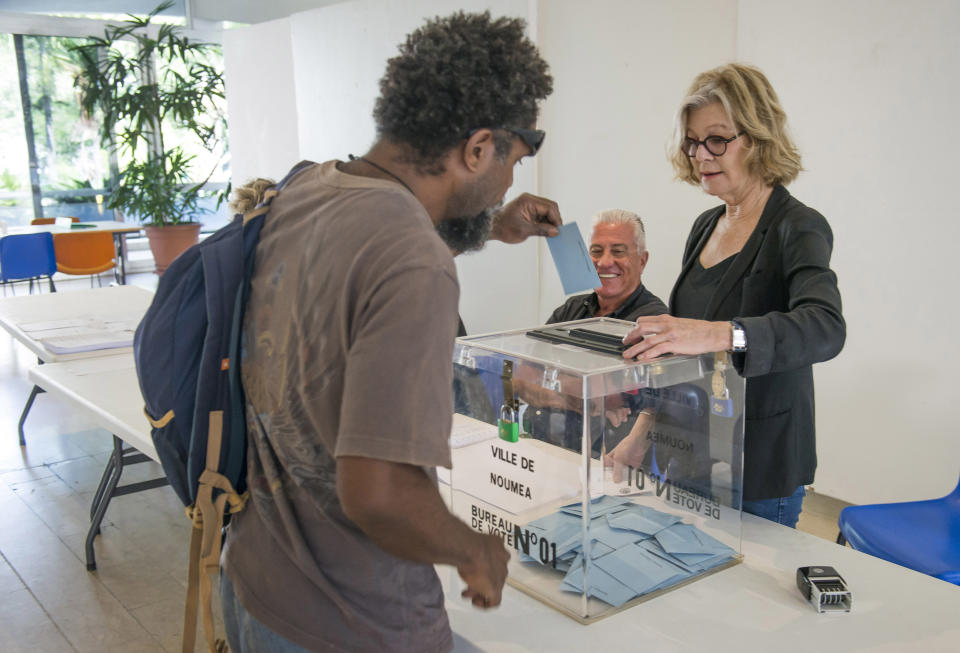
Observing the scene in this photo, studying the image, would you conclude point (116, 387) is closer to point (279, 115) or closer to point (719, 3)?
point (719, 3)

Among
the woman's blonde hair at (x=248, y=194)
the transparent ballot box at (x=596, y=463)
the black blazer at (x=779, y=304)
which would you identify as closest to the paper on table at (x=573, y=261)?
the transparent ballot box at (x=596, y=463)

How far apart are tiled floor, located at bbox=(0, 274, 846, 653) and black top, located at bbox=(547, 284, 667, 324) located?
52.1 inches

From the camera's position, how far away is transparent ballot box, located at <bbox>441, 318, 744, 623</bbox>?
4.12ft

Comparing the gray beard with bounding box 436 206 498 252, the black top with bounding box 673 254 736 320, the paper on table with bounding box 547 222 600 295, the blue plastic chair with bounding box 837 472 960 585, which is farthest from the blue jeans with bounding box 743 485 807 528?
the gray beard with bounding box 436 206 498 252

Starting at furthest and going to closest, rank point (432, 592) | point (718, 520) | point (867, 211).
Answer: point (867, 211) < point (718, 520) < point (432, 592)

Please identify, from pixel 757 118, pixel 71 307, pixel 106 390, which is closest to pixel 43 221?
pixel 71 307

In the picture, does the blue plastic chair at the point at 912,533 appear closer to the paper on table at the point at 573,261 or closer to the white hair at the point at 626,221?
the white hair at the point at 626,221

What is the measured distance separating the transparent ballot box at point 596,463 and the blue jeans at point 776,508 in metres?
0.22

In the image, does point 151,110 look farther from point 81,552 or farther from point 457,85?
point 457,85

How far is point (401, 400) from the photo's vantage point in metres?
0.78

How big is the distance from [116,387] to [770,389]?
204 cm

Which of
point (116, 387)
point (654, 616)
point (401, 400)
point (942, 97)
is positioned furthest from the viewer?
point (942, 97)

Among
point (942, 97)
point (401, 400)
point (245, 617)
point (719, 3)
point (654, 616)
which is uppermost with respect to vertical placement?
point (719, 3)

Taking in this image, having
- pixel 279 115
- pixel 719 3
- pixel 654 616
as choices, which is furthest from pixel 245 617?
pixel 279 115
